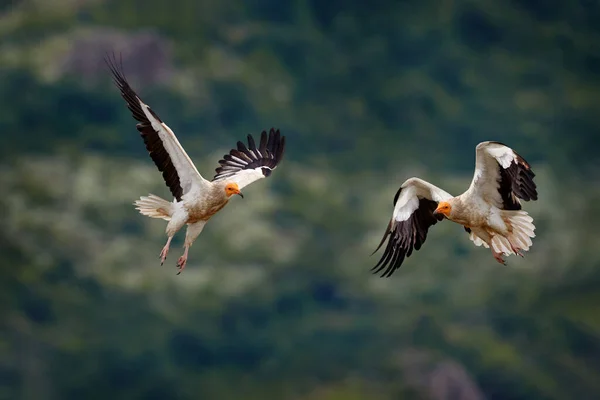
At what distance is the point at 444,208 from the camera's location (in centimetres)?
953

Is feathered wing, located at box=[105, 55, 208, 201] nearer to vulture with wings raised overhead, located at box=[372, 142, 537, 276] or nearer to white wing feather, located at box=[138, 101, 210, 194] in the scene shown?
white wing feather, located at box=[138, 101, 210, 194]

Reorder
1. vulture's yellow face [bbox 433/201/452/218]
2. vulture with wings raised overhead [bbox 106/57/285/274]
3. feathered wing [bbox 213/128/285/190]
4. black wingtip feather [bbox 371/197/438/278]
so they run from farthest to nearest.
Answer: feathered wing [bbox 213/128/285/190], black wingtip feather [bbox 371/197/438/278], vulture's yellow face [bbox 433/201/452/218], vulture with wings raised overhead [bbox 106/57/285/274]

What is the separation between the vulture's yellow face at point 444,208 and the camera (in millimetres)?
9531

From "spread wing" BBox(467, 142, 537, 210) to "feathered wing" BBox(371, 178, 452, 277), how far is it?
37cm

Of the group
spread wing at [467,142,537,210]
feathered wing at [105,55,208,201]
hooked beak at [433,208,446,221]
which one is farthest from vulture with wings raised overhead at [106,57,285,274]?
spread wing at [467,142,537,210]

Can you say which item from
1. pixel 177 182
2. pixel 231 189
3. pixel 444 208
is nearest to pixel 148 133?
pixel 177 182

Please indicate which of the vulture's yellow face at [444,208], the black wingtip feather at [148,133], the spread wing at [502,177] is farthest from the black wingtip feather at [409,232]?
the black wingtip feather at [148,133]

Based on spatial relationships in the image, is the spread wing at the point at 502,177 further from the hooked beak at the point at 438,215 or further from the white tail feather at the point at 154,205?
the white tail feather at the point at 154,205

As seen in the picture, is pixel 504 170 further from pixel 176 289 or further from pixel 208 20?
pixel 208 20

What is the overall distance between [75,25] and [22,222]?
508cm

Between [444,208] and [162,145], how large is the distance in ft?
8.43

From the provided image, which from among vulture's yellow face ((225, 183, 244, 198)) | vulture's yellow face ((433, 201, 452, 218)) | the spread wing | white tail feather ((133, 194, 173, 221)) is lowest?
vulture's yellow face ((433, 201, 452, 218))

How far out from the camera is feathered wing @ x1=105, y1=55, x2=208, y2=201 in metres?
9.14

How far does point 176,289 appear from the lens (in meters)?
24.8
